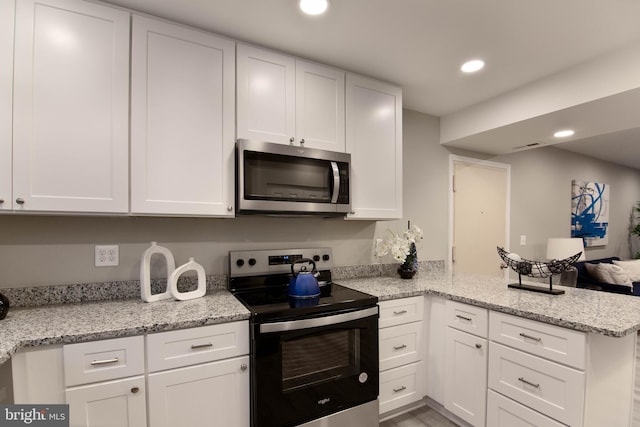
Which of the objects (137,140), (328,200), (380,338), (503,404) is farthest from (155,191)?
(503,404)

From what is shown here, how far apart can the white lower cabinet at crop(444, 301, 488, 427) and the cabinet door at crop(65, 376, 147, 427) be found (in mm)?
1732

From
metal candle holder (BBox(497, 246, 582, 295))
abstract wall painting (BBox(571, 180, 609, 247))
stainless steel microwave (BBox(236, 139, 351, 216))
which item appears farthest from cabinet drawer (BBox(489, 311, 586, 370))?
abstract wall painting (BBox(571, 180, 609, 247))

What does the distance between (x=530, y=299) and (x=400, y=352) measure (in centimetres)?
83

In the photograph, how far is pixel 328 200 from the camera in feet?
6.71

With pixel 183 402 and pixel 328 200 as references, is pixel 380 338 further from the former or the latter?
pixel 183 402

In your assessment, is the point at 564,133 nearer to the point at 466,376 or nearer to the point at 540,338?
the point at 540,338

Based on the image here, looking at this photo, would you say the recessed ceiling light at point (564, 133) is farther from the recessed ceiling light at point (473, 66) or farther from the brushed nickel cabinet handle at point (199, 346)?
the brushed nickel cabinet handle at point (199, 346)

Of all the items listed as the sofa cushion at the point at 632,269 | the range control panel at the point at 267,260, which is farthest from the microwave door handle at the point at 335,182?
the sofa cushion at the point at 632,269

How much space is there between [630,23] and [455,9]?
932mm

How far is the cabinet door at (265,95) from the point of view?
6.02 feet

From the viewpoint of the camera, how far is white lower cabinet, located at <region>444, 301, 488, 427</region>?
182 centimetres

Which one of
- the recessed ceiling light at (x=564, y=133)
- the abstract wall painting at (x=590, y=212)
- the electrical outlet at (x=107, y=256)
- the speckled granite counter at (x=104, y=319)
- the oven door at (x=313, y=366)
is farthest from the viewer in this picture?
the abstract wall painting at (x=590, y=212)

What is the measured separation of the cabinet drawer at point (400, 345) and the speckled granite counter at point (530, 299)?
221 millimetres

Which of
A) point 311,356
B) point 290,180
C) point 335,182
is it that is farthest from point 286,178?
point 311,356
